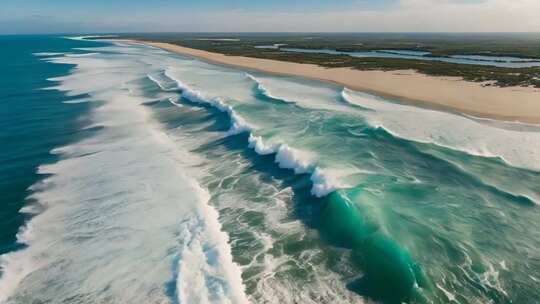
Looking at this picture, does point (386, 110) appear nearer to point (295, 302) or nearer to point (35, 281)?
point (295, 302)

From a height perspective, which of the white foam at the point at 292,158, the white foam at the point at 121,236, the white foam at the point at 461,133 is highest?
the white foam at the point at 461,133

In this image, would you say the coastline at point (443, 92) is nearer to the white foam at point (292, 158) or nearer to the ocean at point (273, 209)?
the ocean at point (273, 209)

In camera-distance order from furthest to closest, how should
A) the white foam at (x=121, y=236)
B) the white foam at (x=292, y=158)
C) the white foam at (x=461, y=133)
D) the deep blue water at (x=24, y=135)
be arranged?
the white foam at (x=461, y=133)
the white foam at (x=292, y=158)
the deep blue water at (x=24, y=135)
the white foam at (x=121, y=236)

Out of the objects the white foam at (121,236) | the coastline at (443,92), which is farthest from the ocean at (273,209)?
the coastline at (443,92)

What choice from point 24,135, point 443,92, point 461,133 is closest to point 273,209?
point 461,133

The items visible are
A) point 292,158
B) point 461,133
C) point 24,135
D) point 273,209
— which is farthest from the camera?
point 24,135

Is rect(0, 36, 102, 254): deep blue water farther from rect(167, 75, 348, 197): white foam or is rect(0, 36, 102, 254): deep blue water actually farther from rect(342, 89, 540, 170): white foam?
rect(342, 89, 540, 170): white foam

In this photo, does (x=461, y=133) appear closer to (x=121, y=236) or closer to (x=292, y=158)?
(x=292, y=158)

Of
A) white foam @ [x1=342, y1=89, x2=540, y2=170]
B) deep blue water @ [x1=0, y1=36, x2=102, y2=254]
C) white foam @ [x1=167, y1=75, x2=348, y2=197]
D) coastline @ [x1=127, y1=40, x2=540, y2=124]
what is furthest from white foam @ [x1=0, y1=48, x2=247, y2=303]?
coastline @ [x1=127, y1=40, x2=540, y2=124]
